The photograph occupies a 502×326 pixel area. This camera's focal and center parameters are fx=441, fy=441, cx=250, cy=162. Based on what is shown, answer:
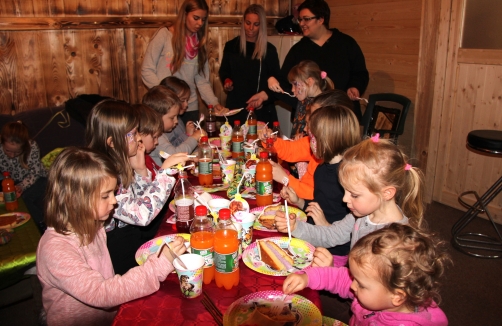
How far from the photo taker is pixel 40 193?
3.49 m

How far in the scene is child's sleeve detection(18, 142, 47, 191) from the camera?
3507 mm

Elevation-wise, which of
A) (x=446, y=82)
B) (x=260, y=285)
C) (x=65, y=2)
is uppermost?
(x=65, y=2)

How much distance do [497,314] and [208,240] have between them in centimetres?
219

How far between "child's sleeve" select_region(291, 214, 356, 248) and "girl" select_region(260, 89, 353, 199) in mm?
420

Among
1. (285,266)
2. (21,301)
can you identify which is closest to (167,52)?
(21,301)

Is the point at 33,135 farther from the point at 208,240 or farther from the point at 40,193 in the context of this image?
the point at 208,240

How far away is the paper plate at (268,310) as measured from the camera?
1.29m

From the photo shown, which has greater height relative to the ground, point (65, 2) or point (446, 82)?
point (65, 2)

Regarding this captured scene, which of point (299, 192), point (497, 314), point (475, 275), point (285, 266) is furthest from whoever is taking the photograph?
point (475, 275)

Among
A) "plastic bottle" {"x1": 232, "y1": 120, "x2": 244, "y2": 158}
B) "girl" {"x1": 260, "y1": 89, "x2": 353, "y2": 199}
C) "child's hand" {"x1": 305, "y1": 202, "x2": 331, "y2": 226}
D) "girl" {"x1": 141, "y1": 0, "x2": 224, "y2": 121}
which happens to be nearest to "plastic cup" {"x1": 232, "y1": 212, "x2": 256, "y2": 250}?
"child's hand" {"x1": 305, "y1": 202, "x2": 331, "y2": 226}

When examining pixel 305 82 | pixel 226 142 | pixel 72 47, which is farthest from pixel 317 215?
pixel 72 47

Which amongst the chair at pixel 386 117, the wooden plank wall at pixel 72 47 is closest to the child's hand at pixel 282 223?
the chair at pixel 386 117

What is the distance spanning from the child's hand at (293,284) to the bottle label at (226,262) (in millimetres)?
174

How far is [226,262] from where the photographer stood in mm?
1429
